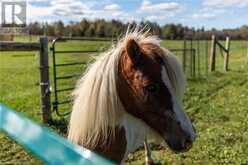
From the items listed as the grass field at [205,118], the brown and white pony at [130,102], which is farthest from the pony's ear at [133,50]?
the grass field at [205,118]

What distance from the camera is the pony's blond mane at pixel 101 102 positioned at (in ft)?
5.13

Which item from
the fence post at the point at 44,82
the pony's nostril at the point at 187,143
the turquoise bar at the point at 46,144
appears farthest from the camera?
the fence post at the point at 44,82

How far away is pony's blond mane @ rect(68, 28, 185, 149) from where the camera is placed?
61.6 inches

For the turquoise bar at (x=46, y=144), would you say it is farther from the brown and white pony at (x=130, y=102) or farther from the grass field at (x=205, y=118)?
→ the grass field at (x=205, y=118)

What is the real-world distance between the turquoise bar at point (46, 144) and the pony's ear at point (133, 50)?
0.78m

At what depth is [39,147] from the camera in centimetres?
71

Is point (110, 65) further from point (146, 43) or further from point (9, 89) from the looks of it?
point (9, 89)

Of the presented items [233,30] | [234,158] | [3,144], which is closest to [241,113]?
[234,158]

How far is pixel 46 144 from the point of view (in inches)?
27.4

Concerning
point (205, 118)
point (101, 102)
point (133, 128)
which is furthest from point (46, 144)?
point (205, 118)

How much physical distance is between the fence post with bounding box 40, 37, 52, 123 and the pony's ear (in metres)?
3.02

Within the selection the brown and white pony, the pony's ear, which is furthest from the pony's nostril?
the pony's ear

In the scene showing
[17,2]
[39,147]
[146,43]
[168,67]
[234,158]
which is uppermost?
[17,2]

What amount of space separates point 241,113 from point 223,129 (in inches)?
44.4
